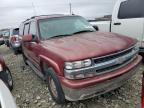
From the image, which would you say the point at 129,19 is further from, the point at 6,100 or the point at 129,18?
the point at 6,100

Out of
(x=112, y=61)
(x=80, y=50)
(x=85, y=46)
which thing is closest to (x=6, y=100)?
(x=80, y=50)

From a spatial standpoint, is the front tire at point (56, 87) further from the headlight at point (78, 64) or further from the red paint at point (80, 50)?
the headlight at point (78, 64)

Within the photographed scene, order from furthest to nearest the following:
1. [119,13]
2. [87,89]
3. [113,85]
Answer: [119,13]
[113,85]
[87,89]

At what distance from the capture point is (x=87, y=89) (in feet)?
11.5

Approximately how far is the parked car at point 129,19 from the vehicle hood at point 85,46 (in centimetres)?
138

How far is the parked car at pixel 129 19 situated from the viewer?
18.5 ft

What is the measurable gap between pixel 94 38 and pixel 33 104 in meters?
1.95

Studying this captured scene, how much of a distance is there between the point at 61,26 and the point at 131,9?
2.20 meters

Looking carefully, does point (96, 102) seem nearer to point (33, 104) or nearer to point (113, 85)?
point (113, 85)

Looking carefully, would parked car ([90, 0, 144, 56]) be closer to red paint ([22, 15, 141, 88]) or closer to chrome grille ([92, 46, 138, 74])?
red paint ([22, 15, 141, 88])

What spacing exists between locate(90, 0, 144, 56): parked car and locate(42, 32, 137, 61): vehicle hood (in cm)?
138

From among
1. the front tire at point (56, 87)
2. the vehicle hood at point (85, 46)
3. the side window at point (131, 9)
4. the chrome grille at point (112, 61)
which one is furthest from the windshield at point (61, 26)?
the chrome grille at point (112, 61)

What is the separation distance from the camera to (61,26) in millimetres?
5129

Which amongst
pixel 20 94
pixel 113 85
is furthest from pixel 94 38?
pixel 20 94
